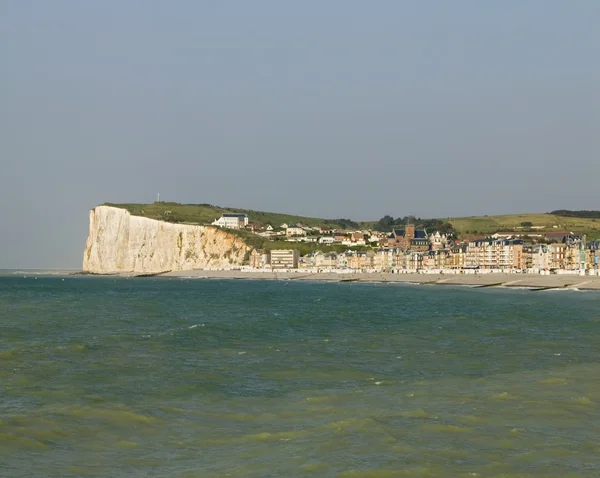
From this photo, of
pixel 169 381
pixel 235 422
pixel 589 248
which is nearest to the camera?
pixel 235 422

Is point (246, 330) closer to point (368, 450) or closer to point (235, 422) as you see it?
point (235, 422)

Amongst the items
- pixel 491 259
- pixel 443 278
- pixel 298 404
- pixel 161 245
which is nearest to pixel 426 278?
pixel 443 278

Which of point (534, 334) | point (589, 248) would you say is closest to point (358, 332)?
point (534, 334)

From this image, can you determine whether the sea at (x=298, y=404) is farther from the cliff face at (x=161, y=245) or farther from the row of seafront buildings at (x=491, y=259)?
the cliff face at (x=161, y=245)

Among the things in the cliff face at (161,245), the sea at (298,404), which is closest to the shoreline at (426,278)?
the cliff face at (161,245)

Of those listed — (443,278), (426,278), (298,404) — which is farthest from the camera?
(426,278)

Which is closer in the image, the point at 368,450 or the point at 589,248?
the point at 368,450

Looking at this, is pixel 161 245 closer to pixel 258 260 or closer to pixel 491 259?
pixel 258 260
